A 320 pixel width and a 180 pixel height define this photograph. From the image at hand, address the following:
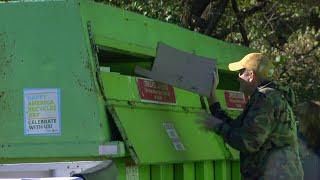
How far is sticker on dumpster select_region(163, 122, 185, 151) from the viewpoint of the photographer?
4.62 m

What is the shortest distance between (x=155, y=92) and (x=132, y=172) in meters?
0.76

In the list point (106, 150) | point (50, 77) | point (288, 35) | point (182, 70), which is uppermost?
point (288, 35)

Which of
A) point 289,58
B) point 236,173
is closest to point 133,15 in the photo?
point 236,173

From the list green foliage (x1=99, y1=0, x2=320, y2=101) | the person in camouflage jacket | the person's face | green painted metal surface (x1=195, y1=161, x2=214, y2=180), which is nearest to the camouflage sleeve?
the person in camouflage jacket

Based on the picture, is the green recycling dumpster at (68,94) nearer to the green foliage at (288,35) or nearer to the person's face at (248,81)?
the person's face at (248,81)

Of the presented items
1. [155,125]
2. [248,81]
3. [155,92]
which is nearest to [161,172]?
[155,125]

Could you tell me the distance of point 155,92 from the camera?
465 centimetres

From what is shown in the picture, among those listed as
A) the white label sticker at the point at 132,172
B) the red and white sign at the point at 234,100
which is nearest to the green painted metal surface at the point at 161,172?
the white label sticker at the point at 132,172

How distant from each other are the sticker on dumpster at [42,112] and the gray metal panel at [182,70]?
866mm

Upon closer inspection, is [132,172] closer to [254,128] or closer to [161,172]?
[161,172]

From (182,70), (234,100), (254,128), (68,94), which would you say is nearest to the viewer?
(68,94)

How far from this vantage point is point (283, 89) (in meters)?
4.45

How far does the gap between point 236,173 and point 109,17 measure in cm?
225

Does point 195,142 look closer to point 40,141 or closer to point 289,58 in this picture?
point 40,141
